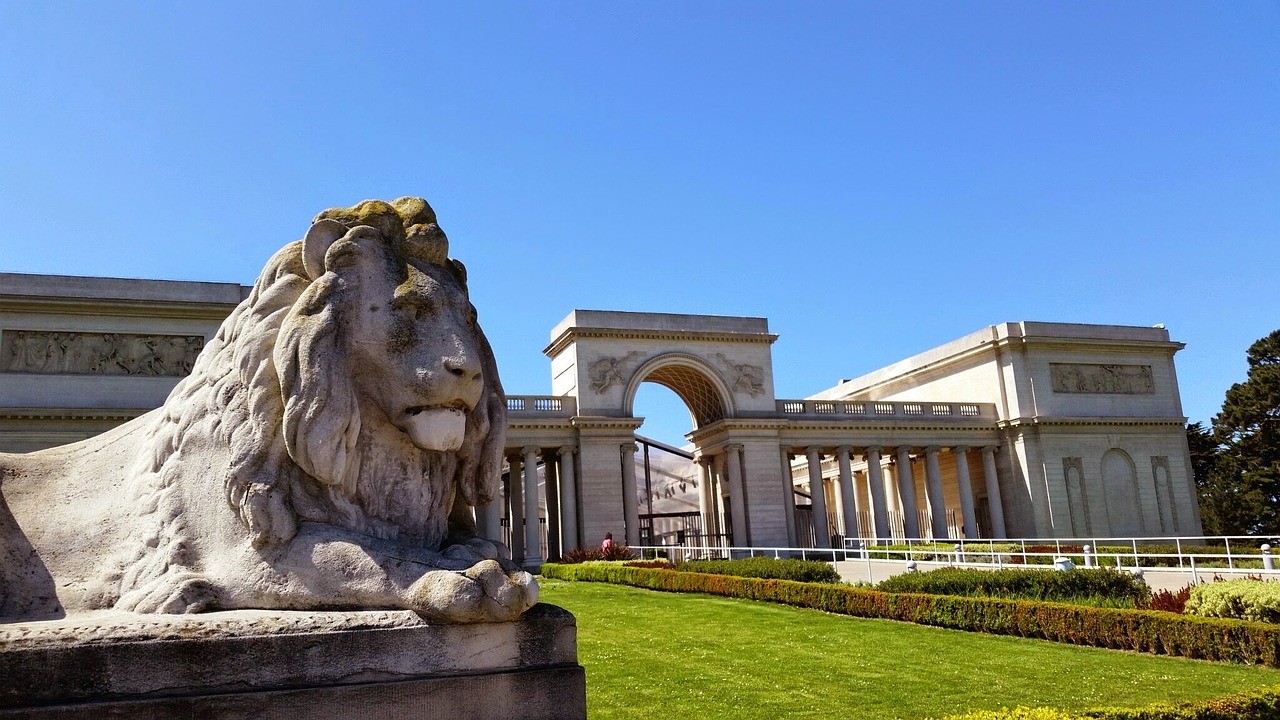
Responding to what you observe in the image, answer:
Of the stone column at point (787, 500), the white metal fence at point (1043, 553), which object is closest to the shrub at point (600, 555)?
the white metal fence at point (1043, 553)

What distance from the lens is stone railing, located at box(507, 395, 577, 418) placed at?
3566 cm

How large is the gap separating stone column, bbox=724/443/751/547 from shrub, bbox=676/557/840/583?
1430cm

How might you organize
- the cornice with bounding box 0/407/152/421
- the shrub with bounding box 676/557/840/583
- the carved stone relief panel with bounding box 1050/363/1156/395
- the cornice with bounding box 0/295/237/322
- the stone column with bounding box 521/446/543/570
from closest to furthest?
the shrub with bounding box 676/557/840/583
the cornice with bounding box 0/407/152/421
the cornice with bounding box 0/295/237/322
the stone column with bounding box 521/446/543/570
the carved stone relief panel with bounding box 1050/363/1156/395

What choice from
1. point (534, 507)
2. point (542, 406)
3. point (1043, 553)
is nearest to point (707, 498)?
point (534, 507)

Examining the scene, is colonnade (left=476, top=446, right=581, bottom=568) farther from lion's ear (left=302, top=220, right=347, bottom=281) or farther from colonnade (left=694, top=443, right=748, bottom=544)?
lion's ear (left=302, top=220, right=347, bottom=281)

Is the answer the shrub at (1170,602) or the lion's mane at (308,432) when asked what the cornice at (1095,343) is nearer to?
the shrub at (1170,602)

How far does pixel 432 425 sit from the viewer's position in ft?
11.2

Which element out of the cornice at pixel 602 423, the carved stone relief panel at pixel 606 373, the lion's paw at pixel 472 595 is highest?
the carved stone relief panel at pixel 606 373

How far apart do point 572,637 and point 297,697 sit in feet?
3.23

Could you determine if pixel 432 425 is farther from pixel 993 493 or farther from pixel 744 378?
pixel 993 493

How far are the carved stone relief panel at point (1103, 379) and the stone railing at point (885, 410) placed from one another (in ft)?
11.5

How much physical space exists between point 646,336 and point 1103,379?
22947 mm

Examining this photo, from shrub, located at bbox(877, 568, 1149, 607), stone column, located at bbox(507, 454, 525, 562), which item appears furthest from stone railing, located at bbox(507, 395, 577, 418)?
shrub, located at bbox(877, 568, 1149, 607)

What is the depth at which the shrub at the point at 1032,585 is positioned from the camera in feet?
50.2
